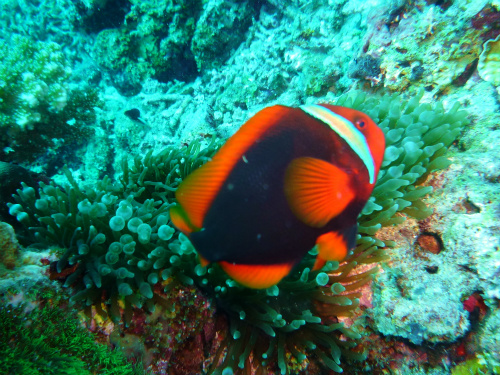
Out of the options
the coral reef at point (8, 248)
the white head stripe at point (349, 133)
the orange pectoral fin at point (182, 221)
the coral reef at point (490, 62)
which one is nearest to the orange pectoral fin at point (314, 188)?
the white head stripe at point (349, 133)

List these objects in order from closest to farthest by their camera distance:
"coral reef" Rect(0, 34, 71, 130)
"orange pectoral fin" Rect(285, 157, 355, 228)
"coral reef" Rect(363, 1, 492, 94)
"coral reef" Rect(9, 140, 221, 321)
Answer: "orange pectoral fin" Rect(285, 157, 355, 228) → "coral reef" Rect(9, 140, 221, 321) → "coral reef" Rect(363, 1, 492, 94) → "coral reef" Rect(0, 34, 71, 130)


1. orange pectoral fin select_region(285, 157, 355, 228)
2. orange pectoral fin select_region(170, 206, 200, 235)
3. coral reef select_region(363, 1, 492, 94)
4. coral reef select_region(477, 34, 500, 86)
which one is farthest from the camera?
coral reef select_region(363, 1, 492, 94)

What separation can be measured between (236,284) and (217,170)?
106 centimetres

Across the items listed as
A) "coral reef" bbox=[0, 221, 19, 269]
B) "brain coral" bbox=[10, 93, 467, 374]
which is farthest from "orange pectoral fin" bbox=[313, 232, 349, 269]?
"coral reef" bbox=[0, 221, 19, 269]

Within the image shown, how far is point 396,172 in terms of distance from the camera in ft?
6.58

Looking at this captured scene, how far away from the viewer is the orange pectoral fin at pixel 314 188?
3.15 feet

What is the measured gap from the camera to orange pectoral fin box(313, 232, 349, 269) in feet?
3.67

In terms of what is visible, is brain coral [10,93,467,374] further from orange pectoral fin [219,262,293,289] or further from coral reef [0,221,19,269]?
orange pectoral fin [219,262,293,289]

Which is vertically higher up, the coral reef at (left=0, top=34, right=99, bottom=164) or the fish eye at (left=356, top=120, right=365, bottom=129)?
the coral reef at (left=0, top=34, right=99, bottom=164)

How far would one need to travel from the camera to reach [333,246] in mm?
1131

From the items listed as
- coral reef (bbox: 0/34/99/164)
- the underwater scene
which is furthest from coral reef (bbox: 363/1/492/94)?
coral reef (bbox: 0/34/99/164)

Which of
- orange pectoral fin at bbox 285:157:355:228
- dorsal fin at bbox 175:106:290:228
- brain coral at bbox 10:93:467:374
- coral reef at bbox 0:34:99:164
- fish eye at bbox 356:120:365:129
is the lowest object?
brain coral at bbox 10:93:467:374

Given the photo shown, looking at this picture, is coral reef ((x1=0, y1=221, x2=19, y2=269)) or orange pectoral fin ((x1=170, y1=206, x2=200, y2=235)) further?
coral reef ((x1=0, y1=221, x2=19, y2=269))

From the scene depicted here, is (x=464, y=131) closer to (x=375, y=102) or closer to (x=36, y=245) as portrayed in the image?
(x=375, y=102)
